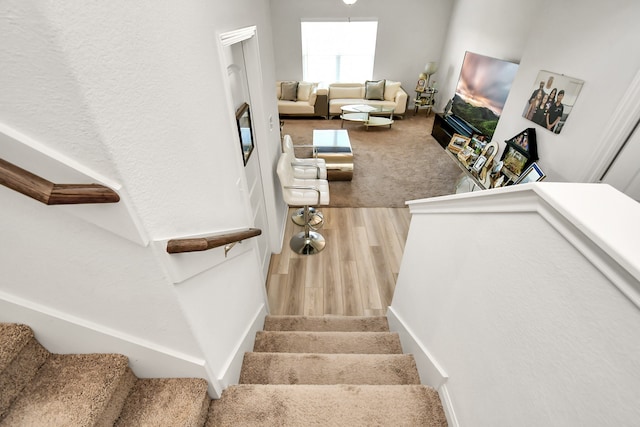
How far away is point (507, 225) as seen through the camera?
85cm

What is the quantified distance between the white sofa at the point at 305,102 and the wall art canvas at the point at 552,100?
4.31 m

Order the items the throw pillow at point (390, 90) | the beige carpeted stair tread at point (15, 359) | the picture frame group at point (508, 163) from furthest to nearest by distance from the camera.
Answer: the throw pillow at point (390, 90), the picture frame group at point (508, 163), the beige carpeted stair tread at point (15, 359)

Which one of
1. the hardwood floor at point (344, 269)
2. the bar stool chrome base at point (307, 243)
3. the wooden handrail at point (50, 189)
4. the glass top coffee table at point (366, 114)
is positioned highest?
the wooden handrail at point (50, 189)

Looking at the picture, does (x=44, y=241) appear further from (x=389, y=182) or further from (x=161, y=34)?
(x=389, y=182)

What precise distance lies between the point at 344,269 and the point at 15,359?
7.98 ft

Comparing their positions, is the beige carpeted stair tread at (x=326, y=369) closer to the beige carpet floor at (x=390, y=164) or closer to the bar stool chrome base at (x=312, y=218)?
the bar stool chrome base at (x=312, y=218)

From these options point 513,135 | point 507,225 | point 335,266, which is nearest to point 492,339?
point 507,225

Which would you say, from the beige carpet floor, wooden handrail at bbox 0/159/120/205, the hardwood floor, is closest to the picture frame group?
the beige carpet floor

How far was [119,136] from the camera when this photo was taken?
0.64 metres

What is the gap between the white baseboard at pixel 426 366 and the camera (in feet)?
3.90

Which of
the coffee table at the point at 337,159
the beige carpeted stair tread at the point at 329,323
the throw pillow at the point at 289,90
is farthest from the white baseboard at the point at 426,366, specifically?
the throw pillow at the point at 289,90

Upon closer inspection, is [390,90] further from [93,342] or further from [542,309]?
[93,342]

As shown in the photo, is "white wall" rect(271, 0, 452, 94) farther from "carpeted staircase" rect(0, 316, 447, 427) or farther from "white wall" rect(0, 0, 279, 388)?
"carpeted staircase" rect(0, 316, 447, 427)

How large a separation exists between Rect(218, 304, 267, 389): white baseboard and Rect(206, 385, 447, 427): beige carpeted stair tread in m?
0.06
